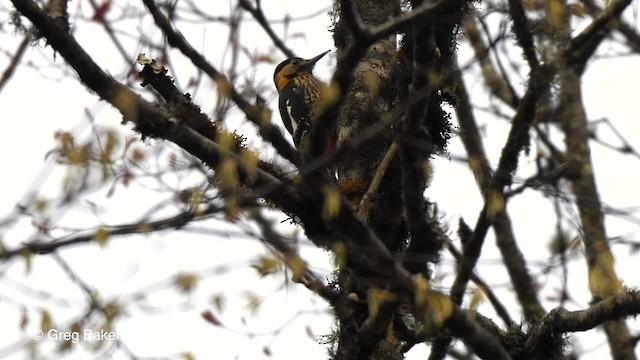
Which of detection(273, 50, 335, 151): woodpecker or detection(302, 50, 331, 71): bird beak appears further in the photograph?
detection(302, 50, 331, 71): bird beak

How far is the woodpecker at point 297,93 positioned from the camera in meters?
7.71

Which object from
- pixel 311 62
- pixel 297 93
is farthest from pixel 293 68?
pixel 297 93

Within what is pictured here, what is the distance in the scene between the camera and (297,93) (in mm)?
8273

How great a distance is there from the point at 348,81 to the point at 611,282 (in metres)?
1.55

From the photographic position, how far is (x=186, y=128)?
3854 millimetres

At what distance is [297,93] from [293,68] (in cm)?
89

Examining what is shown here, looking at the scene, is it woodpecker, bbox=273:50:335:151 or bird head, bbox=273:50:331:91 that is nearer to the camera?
woodpecker, bbox=273:50:335:151

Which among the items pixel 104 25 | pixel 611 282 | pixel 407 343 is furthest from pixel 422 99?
pixel 104 25

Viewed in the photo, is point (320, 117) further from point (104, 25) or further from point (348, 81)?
point (104, 25)

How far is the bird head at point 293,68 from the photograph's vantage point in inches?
357

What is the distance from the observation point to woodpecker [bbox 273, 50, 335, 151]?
771 cm

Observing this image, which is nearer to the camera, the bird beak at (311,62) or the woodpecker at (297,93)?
the woodpecker at (297,93)

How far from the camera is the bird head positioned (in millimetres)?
9062

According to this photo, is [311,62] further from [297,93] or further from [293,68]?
[297,93]
